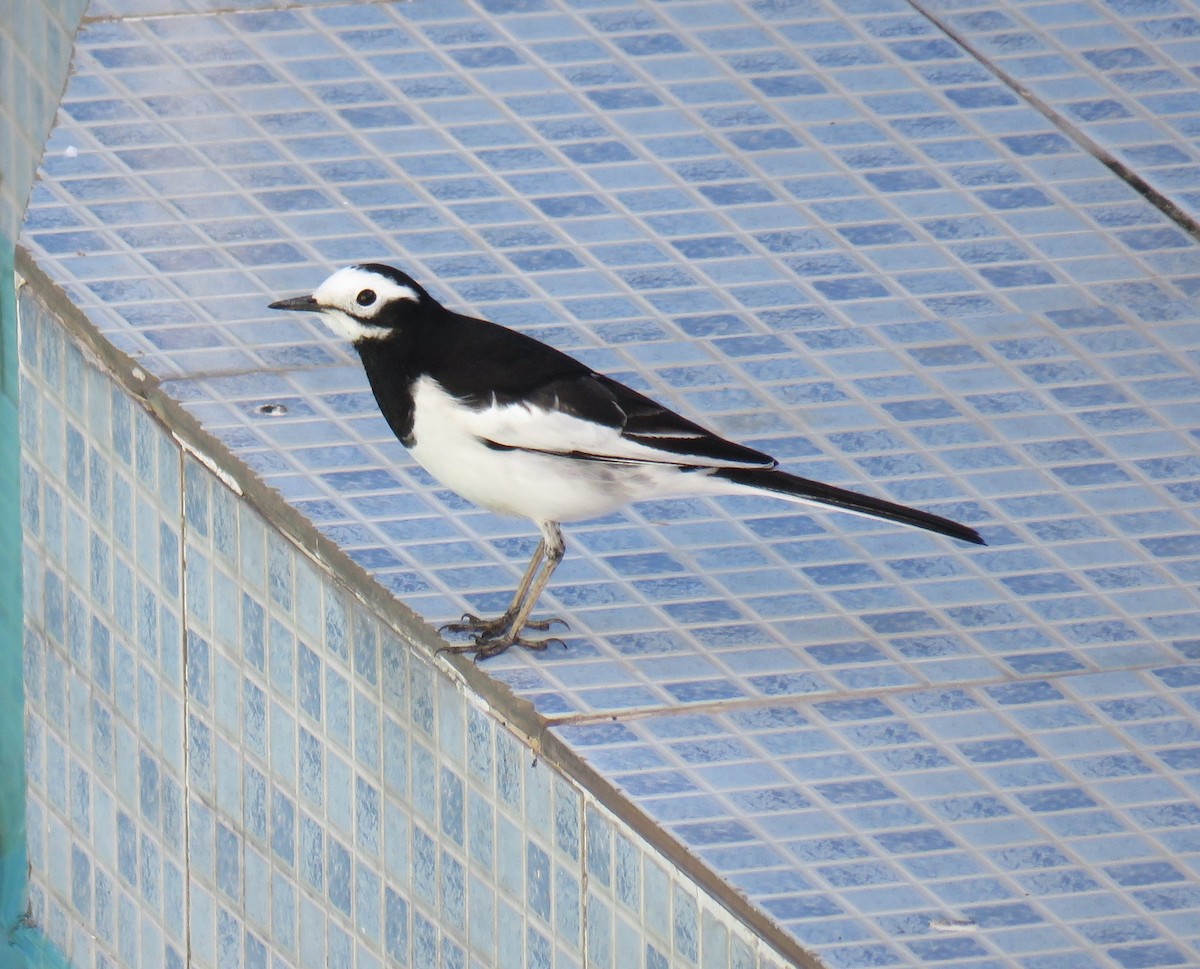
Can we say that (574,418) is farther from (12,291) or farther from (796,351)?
(12,291)

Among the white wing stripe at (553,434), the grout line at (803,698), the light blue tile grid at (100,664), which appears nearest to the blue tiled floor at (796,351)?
the grout line at (803,698)

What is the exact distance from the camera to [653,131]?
546 cm

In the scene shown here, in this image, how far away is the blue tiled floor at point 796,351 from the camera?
3430 millimetres

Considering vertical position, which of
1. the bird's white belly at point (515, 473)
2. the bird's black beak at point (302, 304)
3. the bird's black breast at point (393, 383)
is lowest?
the bird's white belly at point (515, 473)

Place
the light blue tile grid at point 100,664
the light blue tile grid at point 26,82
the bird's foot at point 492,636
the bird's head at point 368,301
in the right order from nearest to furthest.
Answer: the bird's foot at point 492,636 < the bird's head at point 368,301 < the light blue tile grid at point 100,664 < the light blue tile grid at point 26,82

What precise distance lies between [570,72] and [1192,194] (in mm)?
1325

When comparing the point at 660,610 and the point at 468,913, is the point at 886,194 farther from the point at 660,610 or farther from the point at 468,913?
the point at 468,913

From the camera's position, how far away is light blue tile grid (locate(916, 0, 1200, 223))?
5.32 meters

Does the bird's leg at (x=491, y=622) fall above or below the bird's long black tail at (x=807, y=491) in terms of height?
below

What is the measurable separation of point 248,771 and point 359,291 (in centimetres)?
86

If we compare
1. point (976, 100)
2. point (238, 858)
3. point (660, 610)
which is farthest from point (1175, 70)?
point (238, 858)

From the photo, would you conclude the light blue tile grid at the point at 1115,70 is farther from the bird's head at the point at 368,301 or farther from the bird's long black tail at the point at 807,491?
the bird's head at the point at 368,301

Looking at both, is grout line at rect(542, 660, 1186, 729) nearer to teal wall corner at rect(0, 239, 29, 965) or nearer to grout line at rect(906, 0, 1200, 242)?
grout line at rect(906, 0, 1200, 242)

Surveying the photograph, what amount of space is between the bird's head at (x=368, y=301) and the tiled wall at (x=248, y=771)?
376 millimetres
